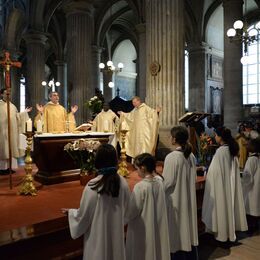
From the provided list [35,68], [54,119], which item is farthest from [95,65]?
[54,119]

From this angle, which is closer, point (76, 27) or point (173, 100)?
point (173, 100)

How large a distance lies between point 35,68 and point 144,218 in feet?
51.7

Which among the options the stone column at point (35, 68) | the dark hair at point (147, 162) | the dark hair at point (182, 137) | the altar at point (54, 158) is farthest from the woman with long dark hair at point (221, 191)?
the stone column at point (35, 68)

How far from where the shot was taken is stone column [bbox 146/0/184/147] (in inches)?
346

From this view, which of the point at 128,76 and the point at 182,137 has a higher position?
the point at 128,76

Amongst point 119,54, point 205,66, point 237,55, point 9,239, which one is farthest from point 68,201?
point 119,54

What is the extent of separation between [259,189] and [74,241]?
11.6ft

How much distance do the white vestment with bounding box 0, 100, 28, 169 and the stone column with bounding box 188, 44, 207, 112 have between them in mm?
13989

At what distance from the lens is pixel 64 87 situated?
2462cm

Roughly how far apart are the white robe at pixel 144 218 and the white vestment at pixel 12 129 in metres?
5.17

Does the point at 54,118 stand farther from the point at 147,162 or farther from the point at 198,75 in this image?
the point at 198,75

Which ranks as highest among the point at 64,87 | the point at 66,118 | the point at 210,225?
the point at 64,87

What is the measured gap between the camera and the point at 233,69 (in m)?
13.1

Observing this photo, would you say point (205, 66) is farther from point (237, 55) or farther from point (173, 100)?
point (173, 100)
